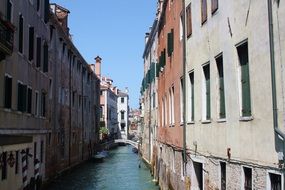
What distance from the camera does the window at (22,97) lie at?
54.9ft

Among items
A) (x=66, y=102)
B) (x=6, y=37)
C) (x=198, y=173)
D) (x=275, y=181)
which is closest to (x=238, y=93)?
(x=275, y=181)

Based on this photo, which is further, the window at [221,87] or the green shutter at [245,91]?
the window at [221,87]

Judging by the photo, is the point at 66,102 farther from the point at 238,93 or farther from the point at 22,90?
the point at 238,93

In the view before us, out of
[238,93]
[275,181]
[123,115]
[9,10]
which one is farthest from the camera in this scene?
[123,115]

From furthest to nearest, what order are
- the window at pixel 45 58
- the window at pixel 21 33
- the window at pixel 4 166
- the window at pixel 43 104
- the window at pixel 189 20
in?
the window at pixel 43 104
the window at pixel 45 58
the window at pixel 21 33
the window at pixel 4 166
the window at pixel 189 20

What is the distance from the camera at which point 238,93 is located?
888 centimetres

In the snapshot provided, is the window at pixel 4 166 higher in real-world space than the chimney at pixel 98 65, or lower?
lower

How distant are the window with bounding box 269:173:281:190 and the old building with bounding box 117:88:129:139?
3547 inches

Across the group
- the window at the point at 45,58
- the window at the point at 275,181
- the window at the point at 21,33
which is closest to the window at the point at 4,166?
the window at the point at 21,33

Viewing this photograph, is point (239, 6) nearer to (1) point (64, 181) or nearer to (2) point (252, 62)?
(2) point (252, 62)

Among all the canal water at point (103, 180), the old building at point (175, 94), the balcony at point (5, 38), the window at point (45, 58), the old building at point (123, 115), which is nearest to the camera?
the balcony at point (5, 38)

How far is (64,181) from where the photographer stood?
2778 cm

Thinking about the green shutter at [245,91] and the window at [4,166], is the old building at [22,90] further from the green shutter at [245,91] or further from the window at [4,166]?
the green shutter at [245,91]

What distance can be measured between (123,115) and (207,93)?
295 ft
